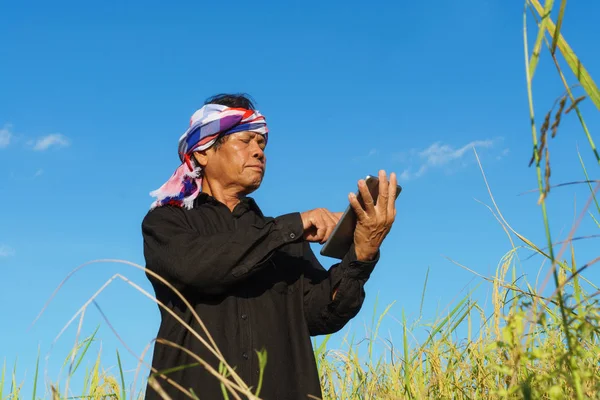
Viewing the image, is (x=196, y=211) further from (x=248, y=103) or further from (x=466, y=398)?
(x=466, y=398)

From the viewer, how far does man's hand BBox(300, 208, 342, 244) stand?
9.83ft

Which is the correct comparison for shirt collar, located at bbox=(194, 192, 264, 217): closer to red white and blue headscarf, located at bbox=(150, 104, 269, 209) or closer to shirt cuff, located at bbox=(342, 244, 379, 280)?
red white and blue headscarf, located at bbox=(150, 104, 269, 209)

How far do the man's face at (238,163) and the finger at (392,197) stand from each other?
870 mm

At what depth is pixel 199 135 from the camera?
144 inches

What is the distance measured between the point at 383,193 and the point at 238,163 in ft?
3.09

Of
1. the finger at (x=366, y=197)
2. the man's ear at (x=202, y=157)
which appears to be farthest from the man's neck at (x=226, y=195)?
the finger at (x=366, y=197)

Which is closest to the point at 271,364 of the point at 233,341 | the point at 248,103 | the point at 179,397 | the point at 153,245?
the point at 233,341

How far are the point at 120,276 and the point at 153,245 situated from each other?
1445 millimetres

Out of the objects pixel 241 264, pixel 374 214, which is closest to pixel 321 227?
pixel 374 214

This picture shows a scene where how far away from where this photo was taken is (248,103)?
392 centimetres

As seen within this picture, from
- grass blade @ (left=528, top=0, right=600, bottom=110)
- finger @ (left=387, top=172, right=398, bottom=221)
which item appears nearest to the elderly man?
finger @ (left=387, top=172, right=398, bottom=221)

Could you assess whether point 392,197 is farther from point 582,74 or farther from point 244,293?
point 582,74

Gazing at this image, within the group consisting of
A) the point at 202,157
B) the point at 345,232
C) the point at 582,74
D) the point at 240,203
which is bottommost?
the point at 582,74

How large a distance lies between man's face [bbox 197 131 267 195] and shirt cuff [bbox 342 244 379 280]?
2.29 ft
